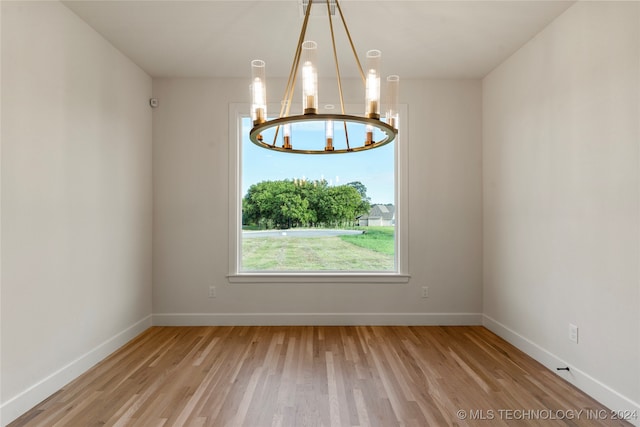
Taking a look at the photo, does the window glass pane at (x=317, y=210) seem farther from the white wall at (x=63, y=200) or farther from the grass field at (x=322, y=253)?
the white wall at (x=63, y=200)

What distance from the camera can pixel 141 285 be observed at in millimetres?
3877

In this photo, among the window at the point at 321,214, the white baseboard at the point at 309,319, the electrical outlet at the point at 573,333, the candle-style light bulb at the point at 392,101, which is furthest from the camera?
the window at the point at 321,214

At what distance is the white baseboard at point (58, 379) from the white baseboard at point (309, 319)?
0.52m

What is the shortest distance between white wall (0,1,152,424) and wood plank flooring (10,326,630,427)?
275 millimetres

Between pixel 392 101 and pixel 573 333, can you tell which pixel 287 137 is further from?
pixel 573 333

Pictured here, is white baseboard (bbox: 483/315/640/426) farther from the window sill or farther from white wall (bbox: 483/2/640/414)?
the window sill

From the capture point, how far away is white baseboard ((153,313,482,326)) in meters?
4.10

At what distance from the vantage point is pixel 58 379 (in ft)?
8.60

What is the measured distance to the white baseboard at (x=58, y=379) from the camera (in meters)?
2.21

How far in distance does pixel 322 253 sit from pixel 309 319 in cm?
76

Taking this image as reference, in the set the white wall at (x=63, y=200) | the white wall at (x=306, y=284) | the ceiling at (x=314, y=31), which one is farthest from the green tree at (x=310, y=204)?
the white wall at (x=63, y=200)

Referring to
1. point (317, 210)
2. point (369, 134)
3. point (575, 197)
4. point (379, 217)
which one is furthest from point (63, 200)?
point (575, 197)

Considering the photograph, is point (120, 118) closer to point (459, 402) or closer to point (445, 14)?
point (445, 14)

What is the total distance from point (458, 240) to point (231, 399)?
115 inches
